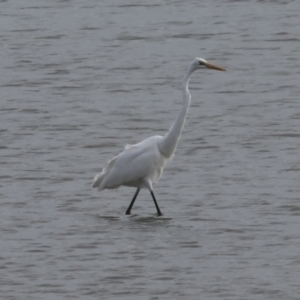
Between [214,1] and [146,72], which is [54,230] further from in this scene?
[214,1]

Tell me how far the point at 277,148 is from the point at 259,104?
10.0 ft

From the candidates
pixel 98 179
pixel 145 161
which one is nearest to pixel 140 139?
pixel 98 179

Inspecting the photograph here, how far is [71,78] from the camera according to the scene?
20.3 m

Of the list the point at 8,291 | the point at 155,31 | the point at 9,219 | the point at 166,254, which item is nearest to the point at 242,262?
the point at 166,254

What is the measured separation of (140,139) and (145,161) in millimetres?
3775

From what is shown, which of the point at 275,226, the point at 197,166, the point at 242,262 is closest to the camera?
the point at 242,262

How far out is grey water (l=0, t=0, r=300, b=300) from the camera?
9.58m

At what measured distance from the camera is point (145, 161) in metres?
11.6

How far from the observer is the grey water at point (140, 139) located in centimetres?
958

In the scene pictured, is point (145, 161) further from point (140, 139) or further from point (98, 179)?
point (140, 139)

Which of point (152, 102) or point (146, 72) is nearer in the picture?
point (152, 102)

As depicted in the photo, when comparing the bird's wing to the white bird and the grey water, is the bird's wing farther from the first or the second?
the grey water

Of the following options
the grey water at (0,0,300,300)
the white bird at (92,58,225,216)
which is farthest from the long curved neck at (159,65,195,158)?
the grey water at (0,0,300,300)

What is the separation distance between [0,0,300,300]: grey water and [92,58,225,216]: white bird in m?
0.30
